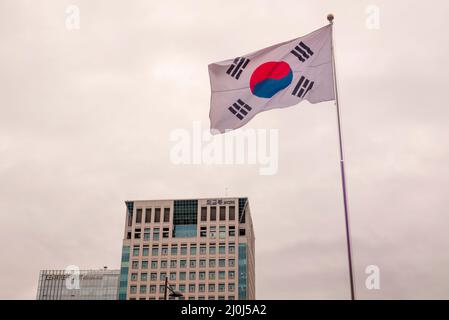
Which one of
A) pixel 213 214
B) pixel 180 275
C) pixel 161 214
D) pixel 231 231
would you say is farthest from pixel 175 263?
pixel 231 231

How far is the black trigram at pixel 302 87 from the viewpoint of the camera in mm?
22375

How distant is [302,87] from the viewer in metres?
22.4

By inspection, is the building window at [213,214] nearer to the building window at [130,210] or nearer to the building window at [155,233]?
the building window at [155,233]

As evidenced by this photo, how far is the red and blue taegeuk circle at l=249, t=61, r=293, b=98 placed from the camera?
2269 cm

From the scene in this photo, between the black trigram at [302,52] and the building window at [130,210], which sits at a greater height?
the building window at [130,210]

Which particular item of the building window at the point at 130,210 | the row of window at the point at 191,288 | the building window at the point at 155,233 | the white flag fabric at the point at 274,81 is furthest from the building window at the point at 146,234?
the white flag fabric at the point at 274,81

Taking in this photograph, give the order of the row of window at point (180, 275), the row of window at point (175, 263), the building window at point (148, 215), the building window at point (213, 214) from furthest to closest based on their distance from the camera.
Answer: the building window at point (148, 215), the building window at point (213, 214), the row of window at point (175, 263), the row of window at point (180, 275)

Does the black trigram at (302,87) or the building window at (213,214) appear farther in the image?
the building window at (213,214)

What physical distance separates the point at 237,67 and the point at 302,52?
273 centimetres

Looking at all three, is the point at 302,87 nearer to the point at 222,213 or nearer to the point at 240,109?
the point at 240,109

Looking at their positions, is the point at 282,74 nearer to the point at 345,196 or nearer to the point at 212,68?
the point at 212,68
